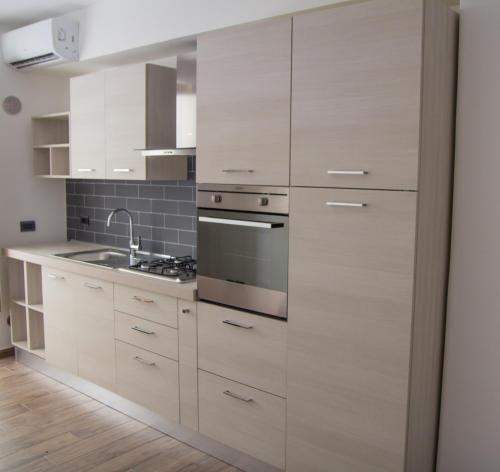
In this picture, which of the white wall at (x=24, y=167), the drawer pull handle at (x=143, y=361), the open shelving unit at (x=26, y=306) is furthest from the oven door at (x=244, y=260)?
the white wall at (x=24, y=167)

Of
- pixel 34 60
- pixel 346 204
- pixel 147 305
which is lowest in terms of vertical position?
pixel 147 305

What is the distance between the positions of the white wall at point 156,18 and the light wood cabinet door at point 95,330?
61.0 inches

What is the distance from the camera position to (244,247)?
2.78 meters

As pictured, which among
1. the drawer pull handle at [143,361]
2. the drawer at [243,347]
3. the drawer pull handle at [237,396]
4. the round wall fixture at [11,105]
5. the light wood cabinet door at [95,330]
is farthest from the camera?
the round wall fixture at [11,105]

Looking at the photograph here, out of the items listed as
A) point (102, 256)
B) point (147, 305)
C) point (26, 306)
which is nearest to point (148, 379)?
point (147, 305)

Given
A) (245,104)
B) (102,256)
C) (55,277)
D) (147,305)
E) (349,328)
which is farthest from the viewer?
(102,256)

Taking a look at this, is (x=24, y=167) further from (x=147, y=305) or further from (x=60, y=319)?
(x=147, y=305)

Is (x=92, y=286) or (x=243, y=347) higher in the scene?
(x=92, y=286)

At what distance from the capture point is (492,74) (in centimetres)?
226

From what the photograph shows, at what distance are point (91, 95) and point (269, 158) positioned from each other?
1.90 meters

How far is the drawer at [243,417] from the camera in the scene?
8.80 feet

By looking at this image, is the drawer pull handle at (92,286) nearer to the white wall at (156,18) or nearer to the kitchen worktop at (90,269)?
the kitchen worktop at (90,269)

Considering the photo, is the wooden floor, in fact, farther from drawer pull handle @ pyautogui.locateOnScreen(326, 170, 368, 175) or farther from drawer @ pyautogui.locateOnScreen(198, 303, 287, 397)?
drawer pull handle @ pyautogui.locateOnScreen(326, 170, 368, 175)

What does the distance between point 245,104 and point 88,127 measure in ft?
5.73
